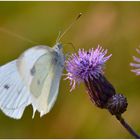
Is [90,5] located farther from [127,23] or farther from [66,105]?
[66,105]

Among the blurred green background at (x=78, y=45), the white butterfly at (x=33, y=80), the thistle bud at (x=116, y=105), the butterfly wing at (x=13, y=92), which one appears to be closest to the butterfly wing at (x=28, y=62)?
the white butterfly at (x=33, y=80)

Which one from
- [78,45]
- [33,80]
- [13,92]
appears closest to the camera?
[33,80]

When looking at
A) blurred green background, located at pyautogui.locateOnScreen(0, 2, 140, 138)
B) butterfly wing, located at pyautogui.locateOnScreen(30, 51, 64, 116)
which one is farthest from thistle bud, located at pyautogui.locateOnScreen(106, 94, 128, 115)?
blurred green background, located at pyautogui.locateOnScreen(0, 2, 140, 138)

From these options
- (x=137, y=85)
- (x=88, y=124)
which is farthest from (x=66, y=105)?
(x=137, y=85)

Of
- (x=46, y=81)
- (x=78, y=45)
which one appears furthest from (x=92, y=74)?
(x=78, y=45)

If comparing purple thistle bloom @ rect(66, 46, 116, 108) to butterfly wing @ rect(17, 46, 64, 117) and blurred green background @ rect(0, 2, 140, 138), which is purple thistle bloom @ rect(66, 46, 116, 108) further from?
blurred green background @ rect(0, 2, 140, 138)

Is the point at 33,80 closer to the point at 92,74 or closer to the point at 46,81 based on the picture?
the point at 46,81
